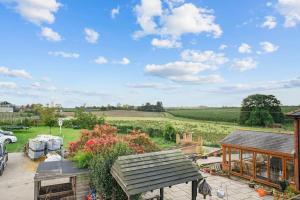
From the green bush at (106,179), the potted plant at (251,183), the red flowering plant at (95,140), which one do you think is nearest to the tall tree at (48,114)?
the red flowering plant at (95,140)

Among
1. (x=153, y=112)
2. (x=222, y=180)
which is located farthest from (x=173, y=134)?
(x=153, y=112)

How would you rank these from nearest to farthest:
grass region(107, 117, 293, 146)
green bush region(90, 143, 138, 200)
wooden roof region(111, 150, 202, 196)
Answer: wooden roof region(111, 150, 202, 196), green bush region(90, 143, 138, 200), grass region(107, 117, 293, 146)

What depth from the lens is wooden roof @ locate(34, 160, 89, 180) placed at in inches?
444

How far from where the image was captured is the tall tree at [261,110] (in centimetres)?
6328

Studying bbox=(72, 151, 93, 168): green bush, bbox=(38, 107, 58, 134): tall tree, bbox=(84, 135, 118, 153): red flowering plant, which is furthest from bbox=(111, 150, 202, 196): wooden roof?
bbox=(38, 107, 58, 134): tall tree

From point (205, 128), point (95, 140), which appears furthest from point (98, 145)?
point (205, 128)

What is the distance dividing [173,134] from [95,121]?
47.8 feet

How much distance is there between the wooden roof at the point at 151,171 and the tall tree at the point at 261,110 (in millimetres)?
56860

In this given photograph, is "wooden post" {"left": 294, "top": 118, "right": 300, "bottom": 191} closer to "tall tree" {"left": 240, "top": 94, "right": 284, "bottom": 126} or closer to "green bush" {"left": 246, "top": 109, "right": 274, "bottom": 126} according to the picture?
"tall tree" {"left": 240, "top": 94, "right": 284, "bottom": 126}

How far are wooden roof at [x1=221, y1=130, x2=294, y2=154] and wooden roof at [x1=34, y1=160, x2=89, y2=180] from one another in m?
10.7

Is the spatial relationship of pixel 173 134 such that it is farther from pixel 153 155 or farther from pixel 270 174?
pixel 153 155

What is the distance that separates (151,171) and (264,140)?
9719 mm

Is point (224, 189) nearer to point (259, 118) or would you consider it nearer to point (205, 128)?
point (205, 128)

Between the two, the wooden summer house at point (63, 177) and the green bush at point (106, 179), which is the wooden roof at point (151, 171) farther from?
the wooden summer house at point (63, 177)
